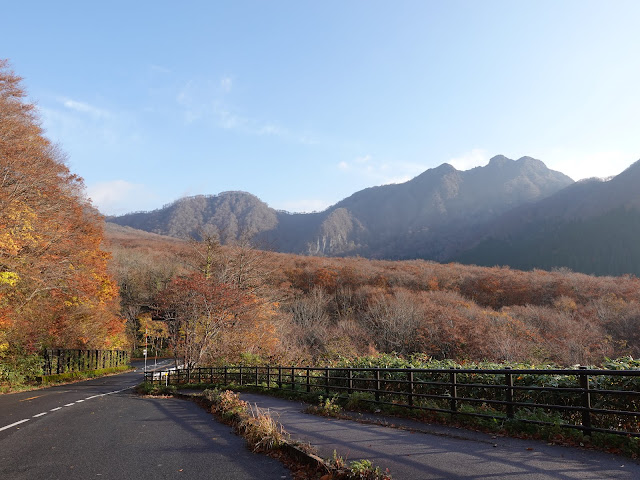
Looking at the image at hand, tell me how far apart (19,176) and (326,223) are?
6977 inches

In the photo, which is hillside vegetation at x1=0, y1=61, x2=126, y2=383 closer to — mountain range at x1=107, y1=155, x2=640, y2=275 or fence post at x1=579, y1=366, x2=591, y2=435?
fence post at x1=579, y1=366, x2=591, y2=435

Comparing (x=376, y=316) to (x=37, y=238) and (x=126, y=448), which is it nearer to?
(x=37, y=238)

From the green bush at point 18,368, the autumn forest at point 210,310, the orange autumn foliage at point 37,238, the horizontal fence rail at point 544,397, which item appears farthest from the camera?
the green bush at point 18,368

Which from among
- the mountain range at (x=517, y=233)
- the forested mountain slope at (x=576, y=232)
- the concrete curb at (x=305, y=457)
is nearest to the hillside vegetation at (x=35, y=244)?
the concrete curb at (x=305, y=457)

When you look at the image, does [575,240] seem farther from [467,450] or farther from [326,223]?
[467,450]

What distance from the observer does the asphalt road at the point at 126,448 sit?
620 cm

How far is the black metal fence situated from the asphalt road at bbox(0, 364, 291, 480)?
22.4 m

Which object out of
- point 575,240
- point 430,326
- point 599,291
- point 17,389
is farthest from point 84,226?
point 575,240

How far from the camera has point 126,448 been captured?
7762mm

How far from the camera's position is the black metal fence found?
3180cm

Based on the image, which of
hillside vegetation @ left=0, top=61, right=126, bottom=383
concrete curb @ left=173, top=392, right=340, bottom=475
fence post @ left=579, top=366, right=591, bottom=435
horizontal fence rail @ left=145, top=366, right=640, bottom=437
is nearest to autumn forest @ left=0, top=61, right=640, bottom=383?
hillside vegetation @ left=0, top=61, right=126, bottom=383

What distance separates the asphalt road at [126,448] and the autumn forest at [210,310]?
10.9 meters

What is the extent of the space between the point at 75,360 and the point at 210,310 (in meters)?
19.1

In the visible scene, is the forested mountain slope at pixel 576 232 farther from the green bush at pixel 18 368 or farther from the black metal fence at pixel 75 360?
the green bush at pixel 18 368
